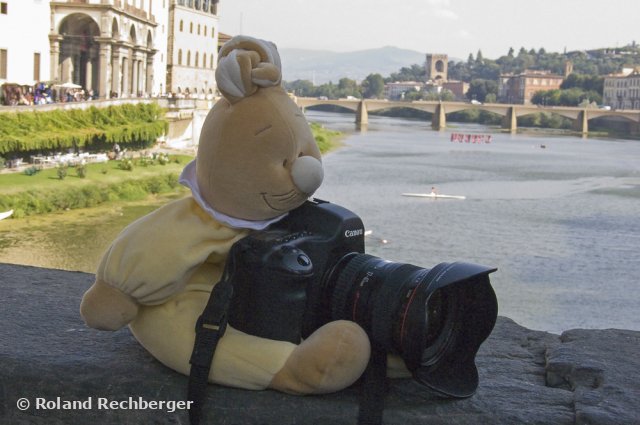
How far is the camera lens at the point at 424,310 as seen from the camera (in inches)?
75.0

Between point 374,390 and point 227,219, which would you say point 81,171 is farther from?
point 374,390

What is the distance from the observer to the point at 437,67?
15762 centimetres

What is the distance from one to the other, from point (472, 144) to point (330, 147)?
1323 centimetres

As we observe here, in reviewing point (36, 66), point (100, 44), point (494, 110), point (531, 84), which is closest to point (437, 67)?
point (531, 84)

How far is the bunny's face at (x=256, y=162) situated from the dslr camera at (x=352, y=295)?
0.07 meters

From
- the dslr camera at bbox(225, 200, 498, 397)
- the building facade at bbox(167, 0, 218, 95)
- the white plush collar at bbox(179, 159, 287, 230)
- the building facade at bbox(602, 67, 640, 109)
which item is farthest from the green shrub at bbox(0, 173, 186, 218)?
the building facade at bbox(602, 67, 640, 109)

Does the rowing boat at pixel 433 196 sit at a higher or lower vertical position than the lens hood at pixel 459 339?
lower

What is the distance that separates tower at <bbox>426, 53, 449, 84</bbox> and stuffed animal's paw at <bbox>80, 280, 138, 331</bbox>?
154m

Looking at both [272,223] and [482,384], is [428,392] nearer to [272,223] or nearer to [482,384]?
[482,384]

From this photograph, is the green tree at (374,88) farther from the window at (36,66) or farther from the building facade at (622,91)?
the window at (36,66)

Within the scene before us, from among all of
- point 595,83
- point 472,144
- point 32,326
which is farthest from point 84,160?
point 595,83

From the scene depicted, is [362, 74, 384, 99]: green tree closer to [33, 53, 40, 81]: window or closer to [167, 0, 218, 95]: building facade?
[167, 0, 218, 95]: building facade

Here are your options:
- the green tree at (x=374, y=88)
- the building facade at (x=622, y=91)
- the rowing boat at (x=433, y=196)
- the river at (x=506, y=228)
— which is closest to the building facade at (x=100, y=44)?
the river at (x=506, y=228)

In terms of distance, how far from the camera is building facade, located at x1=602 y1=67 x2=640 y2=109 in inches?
3760
